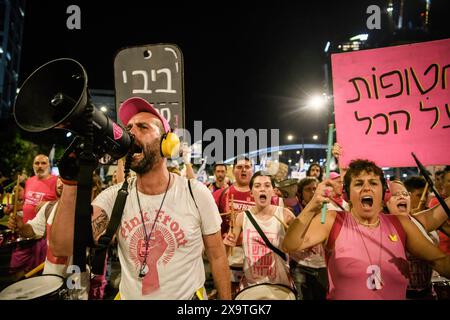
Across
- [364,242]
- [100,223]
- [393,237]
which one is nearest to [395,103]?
[393,237]

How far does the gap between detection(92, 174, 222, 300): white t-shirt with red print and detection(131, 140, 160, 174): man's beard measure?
0.82ft

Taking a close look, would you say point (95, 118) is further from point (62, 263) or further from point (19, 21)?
point (19, 21)

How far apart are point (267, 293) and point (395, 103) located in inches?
94.1

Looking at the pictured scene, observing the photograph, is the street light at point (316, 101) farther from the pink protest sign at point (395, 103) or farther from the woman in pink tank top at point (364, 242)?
the woman in pink tank top at point (364, 242)

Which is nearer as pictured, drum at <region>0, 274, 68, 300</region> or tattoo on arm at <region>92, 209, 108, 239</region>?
drum at <region>0, 274, 68, 300</region>

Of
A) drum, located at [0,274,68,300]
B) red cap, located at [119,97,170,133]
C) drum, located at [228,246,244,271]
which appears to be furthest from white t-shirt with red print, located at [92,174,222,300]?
drum, located at [228,246,244,271]

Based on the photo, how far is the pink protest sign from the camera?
2.93 meters

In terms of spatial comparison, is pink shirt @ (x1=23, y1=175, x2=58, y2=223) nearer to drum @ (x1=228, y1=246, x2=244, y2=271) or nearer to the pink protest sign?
drum @ (x1=228, y1=246, x2=244, y2=271)

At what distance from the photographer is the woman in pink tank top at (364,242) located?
87.4 inches

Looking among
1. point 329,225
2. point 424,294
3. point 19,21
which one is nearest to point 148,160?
point 329,225

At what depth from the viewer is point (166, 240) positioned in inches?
80.4

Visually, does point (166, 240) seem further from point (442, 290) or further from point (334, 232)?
point (442, 290)

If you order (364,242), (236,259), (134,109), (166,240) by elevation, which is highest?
(134,109)
